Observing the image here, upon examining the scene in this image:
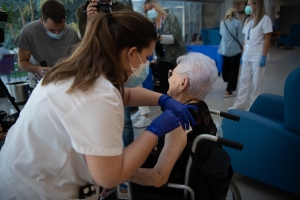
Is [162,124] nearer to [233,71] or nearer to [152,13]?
[152,13]

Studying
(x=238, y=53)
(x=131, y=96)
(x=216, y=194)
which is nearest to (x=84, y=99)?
(x=131, y=96)

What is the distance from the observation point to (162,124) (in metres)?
0.91

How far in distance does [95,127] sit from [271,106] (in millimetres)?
1912

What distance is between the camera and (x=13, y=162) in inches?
34.3

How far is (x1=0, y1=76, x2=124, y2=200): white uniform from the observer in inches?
28.6

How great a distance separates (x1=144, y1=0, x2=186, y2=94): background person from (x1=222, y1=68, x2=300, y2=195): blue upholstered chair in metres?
1.23

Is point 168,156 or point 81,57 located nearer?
point 81,57

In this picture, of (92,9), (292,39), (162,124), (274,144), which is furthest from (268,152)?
(292,39)

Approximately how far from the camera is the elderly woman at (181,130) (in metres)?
1.13

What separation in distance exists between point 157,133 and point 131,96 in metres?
0.41

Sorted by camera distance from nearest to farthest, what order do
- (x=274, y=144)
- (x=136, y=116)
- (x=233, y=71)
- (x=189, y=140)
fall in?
(x=189, y=140) < (x=274, y=144) < (x=136, y=116) < (x=233, y=71)

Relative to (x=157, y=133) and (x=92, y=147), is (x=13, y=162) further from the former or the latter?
(x=157, y=133)

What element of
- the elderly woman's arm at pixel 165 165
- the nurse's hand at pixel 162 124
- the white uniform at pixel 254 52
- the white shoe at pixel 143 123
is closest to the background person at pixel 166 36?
the white shoe at pixel 143 123

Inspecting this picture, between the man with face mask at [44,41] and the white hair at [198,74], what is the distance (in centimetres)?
118
